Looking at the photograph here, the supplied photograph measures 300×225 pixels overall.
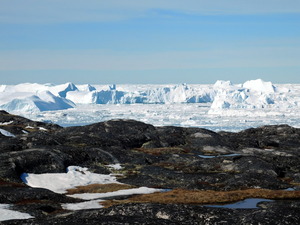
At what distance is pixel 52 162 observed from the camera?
181 feet

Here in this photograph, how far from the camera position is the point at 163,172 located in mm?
55812

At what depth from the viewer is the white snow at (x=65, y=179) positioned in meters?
48.2

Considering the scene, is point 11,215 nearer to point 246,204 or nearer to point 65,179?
point 246,204

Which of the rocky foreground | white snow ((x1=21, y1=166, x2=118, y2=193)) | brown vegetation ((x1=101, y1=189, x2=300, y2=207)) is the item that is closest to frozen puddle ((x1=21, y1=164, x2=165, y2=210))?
white snow ((x1=21, y1=166, x2=118, y2=193))

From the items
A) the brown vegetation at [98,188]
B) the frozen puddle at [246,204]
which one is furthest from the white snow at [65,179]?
the frozen puddle at [246,204]

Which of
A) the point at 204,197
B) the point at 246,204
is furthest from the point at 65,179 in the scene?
the point at 246,204

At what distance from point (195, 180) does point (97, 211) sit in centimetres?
2607

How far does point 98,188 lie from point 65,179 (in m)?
6.23

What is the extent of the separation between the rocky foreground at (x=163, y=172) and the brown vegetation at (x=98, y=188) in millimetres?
480

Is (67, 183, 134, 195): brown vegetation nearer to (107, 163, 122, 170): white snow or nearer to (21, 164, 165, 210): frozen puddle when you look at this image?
(21, 164, 165, 210): frozen puddle

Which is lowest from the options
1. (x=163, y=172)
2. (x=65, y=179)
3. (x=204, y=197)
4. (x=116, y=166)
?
(x=65, y=179)

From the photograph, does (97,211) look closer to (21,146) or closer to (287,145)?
(21,146)

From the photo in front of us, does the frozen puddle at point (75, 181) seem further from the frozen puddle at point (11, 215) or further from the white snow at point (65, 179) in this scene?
the frozen puddle at point (11, 215)

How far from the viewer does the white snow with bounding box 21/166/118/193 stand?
4818 cm
